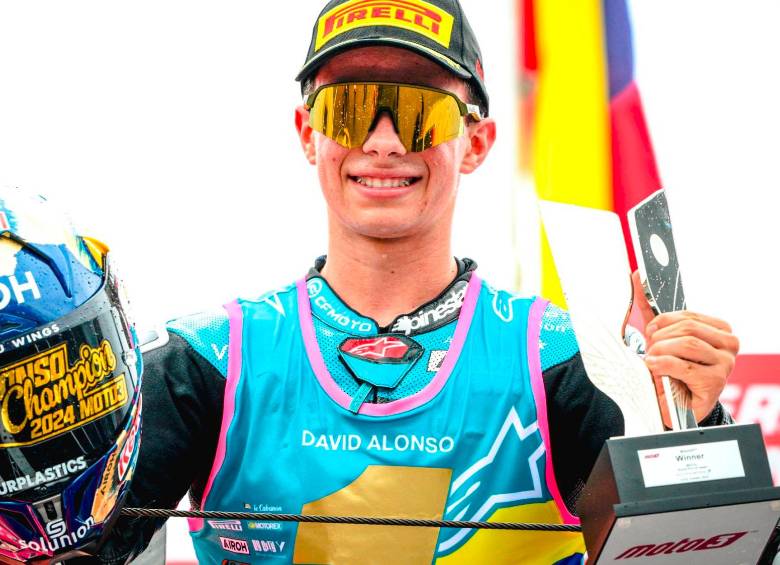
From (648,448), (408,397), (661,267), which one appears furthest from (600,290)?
(408,397)

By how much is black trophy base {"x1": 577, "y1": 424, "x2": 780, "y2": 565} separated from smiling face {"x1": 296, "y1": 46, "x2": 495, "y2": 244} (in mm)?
644

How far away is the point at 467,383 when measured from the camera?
1793 mm

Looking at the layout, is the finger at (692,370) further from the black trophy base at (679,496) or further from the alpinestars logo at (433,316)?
the alpinestars logo at (433,316)

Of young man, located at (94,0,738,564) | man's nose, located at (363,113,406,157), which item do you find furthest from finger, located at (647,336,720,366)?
man's nose, located at (363,113,406,157)

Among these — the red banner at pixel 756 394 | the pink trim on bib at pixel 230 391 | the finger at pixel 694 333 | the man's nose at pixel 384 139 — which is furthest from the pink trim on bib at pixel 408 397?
the red banner at pixel 756 394

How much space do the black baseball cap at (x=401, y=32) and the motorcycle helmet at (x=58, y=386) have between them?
0.65 m

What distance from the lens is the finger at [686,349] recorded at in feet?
4.60

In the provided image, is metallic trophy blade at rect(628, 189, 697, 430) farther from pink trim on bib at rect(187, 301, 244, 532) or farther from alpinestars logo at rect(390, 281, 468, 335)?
pink trim on bib at rect(187, 301, 244, 532)

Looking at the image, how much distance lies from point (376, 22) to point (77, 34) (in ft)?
3.89

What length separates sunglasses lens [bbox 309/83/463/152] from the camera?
5.72 ft

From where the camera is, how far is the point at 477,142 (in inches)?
76.5

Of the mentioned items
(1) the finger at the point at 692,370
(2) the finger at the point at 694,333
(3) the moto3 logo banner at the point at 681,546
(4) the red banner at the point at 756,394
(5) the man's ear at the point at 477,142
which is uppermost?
(5) the man's ear at the point at 477,142

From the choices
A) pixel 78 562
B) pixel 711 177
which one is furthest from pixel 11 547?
pixel 711 177

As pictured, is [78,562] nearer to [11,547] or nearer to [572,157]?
[11,547]
